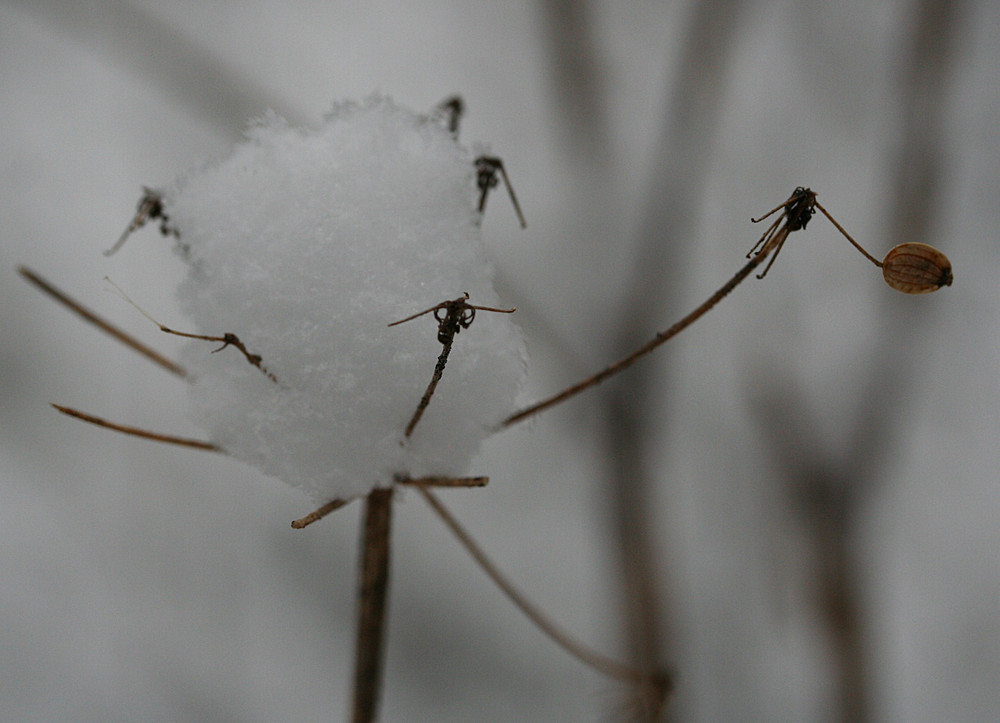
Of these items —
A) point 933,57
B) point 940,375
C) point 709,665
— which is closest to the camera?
point 933,57

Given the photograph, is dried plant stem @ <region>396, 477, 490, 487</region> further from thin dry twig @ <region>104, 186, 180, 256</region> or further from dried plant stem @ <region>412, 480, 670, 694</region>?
thin dry twig @ <region>104, 186, 180, 256</region>

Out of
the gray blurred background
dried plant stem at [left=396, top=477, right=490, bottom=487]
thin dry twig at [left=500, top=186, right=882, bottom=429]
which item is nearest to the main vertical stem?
dried plant stem at [left=396, top=477, right=490, bottom=487]

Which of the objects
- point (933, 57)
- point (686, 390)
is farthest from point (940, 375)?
point (933, 57)

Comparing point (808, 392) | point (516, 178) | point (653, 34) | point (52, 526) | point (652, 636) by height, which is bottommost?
point (652, 636)

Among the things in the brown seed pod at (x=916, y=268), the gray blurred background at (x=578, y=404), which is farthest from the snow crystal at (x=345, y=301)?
the gray blurred background at (x=578, y=404)

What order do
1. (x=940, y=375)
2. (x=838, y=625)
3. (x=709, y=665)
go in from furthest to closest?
(x=709, y=665) < (x=940, y=375) < (x=838, y=625)

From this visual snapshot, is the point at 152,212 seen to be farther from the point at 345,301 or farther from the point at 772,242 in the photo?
the point at 772,242

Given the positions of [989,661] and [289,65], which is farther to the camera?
[289,65]

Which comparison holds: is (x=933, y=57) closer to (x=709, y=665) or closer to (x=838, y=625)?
(x=838, y=625)
